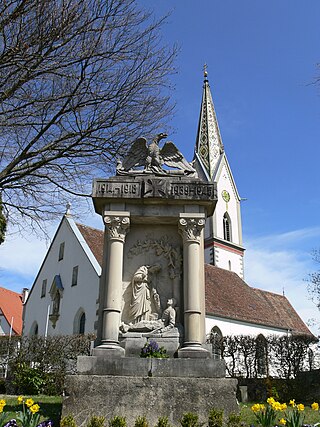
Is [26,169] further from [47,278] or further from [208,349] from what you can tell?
[47,278]

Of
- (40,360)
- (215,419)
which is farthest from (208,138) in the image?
(215,419)

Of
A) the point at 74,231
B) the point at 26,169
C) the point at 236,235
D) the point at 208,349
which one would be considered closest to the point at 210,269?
the point at 74,231

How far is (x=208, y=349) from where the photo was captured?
26.9 feet

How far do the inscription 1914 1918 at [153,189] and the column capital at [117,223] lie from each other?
36 centimetres

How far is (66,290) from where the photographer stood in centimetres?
2761

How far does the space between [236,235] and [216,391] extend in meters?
47.5

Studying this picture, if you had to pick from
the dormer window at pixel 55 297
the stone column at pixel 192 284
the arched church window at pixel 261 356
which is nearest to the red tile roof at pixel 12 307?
the dormer window at pixel 55 297

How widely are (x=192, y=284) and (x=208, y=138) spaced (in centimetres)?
5357

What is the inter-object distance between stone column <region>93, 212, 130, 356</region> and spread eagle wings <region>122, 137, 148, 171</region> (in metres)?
1.27

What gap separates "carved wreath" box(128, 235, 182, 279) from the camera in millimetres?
9000

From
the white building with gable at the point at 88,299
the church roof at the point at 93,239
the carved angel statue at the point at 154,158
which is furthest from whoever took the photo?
the church roof at the point at 93,239

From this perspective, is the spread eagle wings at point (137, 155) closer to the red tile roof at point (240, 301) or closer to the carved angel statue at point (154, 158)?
the carved angel statue at point (154, 158)

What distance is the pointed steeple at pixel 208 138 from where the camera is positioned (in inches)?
2301

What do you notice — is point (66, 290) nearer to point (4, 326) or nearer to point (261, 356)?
point (261, 356)
